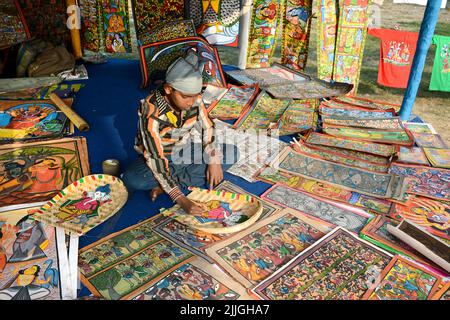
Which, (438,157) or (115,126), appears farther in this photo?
(115,126)

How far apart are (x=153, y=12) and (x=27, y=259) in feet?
12.5

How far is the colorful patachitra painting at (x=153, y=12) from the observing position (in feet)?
15.6

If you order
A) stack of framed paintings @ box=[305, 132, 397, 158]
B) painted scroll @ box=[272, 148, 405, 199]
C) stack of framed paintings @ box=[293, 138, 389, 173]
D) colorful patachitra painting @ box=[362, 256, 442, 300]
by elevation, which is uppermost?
stack of framed paintings @ box=[305, 132, 397, 158]

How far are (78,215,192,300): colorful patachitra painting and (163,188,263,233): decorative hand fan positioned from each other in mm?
191

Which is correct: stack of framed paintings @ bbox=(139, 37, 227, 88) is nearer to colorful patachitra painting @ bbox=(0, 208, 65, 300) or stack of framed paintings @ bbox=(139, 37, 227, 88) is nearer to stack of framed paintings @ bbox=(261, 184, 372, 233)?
stack of framed paintings @ bbox=(261, 184, 372, 233)

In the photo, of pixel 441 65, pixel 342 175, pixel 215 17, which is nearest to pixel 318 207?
pixel 342 175

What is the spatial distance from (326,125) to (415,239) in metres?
1.58

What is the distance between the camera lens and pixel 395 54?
5168mm

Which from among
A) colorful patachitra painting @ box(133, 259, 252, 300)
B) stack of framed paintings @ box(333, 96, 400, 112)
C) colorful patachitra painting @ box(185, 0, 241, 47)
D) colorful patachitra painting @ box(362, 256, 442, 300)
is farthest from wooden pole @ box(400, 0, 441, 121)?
colorful patachitra painting @ box(133, 259, 252, 300)

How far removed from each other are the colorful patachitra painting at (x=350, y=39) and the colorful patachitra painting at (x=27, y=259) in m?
3.90

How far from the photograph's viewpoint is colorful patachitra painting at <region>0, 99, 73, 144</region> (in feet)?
10.5

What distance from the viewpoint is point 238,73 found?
473 centimetres

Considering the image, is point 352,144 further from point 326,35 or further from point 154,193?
point 326,35

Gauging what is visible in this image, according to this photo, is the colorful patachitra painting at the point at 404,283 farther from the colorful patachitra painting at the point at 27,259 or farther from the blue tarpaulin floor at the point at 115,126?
the colorful patachitra painting at the point at 27,259
